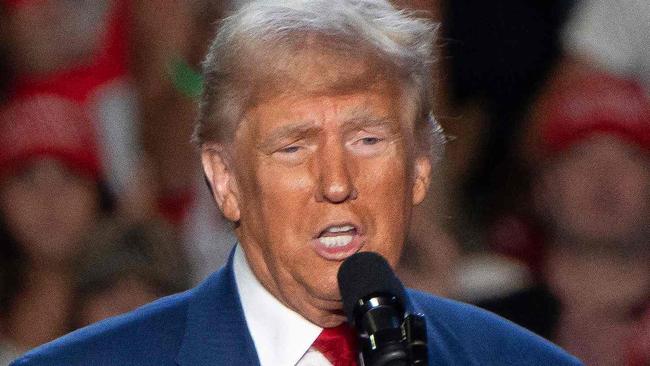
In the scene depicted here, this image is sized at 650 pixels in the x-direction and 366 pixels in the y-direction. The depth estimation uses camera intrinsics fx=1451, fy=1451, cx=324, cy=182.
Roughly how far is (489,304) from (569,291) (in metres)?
0.22

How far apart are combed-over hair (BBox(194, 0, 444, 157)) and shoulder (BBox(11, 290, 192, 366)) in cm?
28

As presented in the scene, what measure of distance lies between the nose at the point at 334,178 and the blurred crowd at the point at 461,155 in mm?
1591

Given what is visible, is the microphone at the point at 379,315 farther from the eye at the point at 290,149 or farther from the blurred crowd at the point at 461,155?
the blurred crowd at the point at 461,155

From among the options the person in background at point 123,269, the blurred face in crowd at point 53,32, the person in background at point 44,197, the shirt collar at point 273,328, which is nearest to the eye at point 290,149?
the shirt collar at point 273,328

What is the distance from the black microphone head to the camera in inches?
65.5

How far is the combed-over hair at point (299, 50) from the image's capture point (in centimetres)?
198

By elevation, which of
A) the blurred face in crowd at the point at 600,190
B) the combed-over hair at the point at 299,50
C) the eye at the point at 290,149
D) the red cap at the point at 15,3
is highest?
the combed-over hair at the point at 299,50

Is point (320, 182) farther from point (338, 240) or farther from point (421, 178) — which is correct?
point (421, 178)

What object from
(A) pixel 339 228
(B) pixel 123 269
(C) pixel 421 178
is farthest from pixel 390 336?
(B) pixel 123 269

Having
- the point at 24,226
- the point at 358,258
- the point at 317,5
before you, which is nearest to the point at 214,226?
the point at 24,226

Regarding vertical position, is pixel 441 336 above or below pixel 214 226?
above

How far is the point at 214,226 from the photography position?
3557 mm

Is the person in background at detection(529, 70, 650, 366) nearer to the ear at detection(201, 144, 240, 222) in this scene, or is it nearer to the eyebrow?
the ear at detection(201, 144, 240, 222)

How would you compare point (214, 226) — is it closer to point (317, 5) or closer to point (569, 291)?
point (569, 291)
